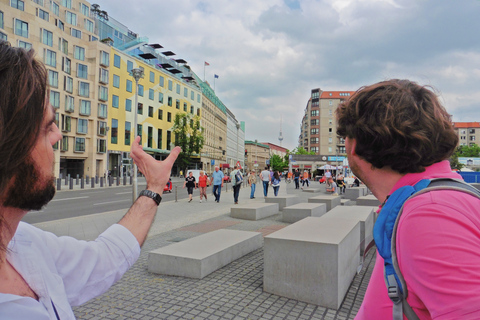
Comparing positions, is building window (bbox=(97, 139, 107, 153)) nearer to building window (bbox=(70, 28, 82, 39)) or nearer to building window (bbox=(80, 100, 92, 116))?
building window (bbox=(80, 100, 92, 116))

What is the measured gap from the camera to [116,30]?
62312mm

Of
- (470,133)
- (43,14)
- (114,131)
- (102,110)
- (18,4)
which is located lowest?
(114,131)

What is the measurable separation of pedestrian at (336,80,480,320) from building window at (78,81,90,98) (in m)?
50.7

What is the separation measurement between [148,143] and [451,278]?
6171cm

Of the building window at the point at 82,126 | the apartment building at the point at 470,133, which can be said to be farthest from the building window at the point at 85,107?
the apartment building at the point at 470,133

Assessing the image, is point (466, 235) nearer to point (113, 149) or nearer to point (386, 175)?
point (386, 175)

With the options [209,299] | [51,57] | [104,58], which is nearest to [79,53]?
[104,58]

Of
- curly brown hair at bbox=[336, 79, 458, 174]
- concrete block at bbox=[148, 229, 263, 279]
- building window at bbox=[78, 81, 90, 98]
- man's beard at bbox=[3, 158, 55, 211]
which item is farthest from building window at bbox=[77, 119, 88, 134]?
curly brown hair at bbox=[336, 79, 458, 174]

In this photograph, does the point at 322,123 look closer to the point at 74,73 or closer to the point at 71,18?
the point at 71,18

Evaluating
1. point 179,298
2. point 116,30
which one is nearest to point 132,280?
point 179,298

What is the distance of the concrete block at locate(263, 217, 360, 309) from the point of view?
4273mm

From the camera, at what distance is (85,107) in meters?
46.5

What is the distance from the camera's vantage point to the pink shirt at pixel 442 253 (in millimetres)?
888

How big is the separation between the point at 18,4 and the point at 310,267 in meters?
46.6
